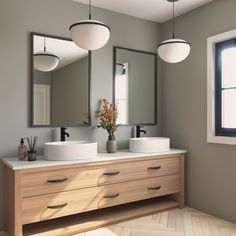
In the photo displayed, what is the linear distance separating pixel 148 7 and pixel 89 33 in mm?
1355

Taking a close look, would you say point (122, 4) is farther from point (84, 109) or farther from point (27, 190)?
point (27, 190)

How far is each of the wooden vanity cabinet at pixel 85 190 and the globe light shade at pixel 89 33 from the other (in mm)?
1047

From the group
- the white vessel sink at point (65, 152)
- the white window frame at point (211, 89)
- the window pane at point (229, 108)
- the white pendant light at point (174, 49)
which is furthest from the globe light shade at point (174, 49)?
the white vessel sink at point (65, 152)

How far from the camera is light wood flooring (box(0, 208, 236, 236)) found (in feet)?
7.94

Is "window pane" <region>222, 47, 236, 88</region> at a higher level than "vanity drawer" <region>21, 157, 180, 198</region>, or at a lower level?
higher

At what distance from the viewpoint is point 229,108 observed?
9.01 feet

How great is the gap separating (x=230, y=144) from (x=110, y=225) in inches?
57.2

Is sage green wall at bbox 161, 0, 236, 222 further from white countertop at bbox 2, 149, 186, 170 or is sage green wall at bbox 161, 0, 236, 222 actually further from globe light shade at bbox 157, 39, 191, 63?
globe light shade at bbox 157, 39, 191, 63

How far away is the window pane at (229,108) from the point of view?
107 inches

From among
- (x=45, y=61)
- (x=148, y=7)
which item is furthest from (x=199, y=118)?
(x=45, y=61)

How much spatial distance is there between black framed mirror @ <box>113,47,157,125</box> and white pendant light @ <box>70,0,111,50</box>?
1091 millimetres

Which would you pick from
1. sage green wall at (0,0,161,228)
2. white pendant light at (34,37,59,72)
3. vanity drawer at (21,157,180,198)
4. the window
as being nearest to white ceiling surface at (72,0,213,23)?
sage green wall at (0,0,161,228)

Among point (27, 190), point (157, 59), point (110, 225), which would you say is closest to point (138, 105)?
point (157, 59)

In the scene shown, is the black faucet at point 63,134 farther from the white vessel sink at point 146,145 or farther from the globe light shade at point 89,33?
the globe light shade at point 89,33
